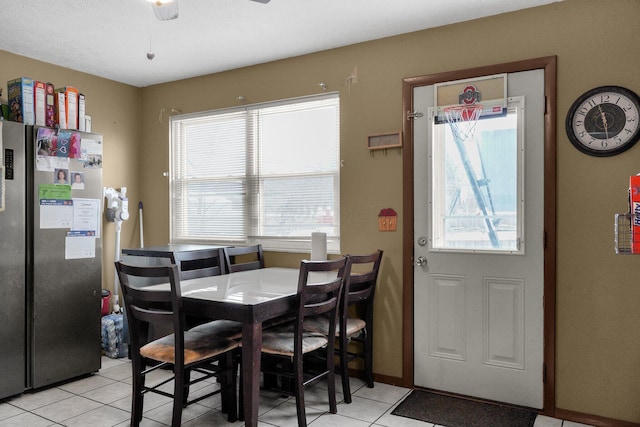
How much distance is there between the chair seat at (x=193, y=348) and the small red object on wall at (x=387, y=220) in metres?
1.41

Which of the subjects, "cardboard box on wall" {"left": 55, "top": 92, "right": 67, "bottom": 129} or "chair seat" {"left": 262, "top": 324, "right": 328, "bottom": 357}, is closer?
"chair seat" {"left": 262, "top": 324, "right": 328, "bottom": 357}

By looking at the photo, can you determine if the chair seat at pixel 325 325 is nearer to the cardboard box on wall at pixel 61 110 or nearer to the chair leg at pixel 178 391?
the chair leg at pixel 178 391

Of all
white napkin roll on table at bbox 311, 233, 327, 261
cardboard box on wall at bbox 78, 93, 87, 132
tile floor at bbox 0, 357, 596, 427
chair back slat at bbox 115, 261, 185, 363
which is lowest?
tile floor at bbox 0, 357, 596, 427

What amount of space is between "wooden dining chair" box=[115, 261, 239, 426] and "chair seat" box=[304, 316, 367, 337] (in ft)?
1.79

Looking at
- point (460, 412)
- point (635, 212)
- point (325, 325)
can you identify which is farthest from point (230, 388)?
point (635, 212)

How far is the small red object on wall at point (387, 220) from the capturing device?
11.5ft

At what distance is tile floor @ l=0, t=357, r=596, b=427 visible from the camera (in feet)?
9.34

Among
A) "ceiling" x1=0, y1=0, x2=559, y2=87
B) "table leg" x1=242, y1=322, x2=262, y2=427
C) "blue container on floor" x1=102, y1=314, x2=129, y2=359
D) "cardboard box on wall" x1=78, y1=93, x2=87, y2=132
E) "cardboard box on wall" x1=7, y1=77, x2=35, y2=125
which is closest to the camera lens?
"table leg" x1=242, y1=322, x2=262, y2=427

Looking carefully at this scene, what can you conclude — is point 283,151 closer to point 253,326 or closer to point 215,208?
point 215,208

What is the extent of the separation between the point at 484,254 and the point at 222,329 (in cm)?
179

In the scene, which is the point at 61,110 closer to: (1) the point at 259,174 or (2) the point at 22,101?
(2) the point at 22,101

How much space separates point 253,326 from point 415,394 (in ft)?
5.08

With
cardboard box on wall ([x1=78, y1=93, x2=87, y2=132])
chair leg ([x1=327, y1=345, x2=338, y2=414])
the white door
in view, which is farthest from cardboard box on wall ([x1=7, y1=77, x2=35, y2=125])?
the white door

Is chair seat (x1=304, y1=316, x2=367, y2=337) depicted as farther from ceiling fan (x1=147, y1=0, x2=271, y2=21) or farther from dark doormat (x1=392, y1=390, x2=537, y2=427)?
ceiling fan (x1=147, y1=0, x2=271, y2=21)
